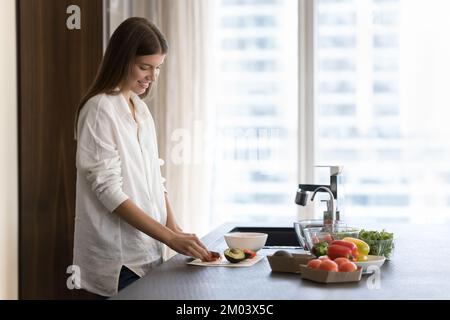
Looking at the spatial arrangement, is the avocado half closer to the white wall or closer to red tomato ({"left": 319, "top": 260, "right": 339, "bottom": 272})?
red tomato ({"left": 319, "top": 260, "right": 339, "bottom": 272})

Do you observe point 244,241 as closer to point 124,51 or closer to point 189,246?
point 189,246

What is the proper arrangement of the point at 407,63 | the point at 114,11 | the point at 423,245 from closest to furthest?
the point at 423,245
the point at 114,11
the point at 407,63

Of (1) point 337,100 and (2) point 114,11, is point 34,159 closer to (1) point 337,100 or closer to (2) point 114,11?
(2) point 114,11

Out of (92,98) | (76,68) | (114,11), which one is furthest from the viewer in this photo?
(114,11)

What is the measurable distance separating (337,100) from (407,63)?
47 cm

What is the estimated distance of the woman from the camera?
2.12m

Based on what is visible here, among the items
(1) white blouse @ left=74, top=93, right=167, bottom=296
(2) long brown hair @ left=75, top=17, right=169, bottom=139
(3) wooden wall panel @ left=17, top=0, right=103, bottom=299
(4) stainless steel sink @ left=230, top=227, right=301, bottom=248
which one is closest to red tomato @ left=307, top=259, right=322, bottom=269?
(1) white blouse @ left=74, top=93, right=167, bottom=296

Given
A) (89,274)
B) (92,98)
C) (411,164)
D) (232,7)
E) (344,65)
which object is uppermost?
(232,7)

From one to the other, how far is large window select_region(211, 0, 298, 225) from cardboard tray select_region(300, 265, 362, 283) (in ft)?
8.84

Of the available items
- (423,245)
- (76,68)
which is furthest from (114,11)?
(423,245)

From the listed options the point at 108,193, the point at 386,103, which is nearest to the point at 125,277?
the point at 108,193

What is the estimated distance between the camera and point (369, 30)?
4359 mm

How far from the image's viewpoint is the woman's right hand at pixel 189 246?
201cm

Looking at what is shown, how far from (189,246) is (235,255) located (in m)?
0.13
